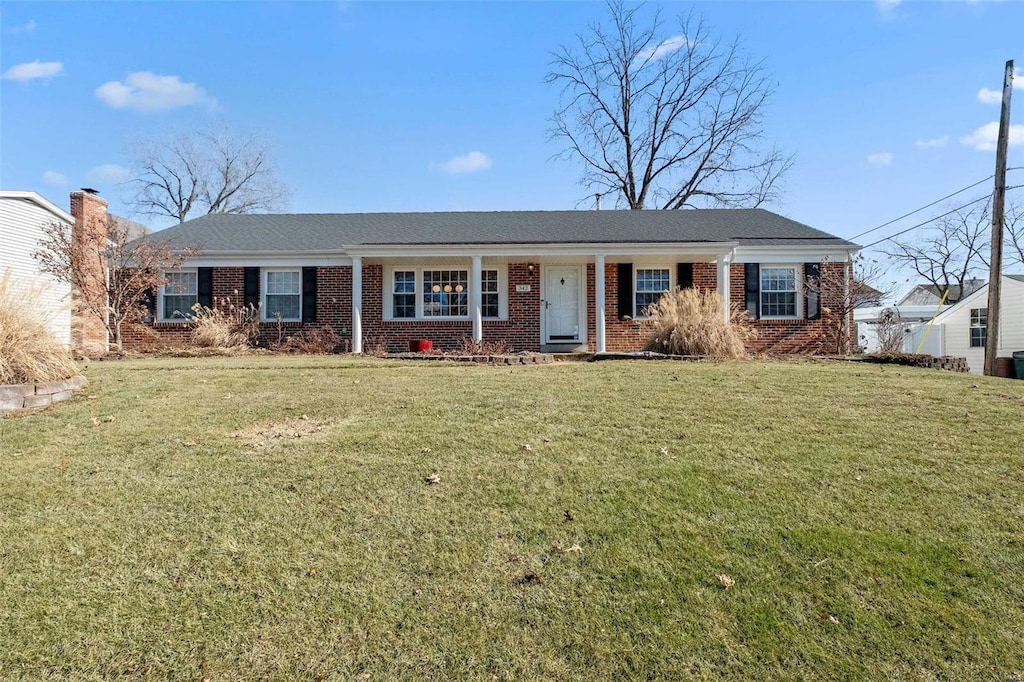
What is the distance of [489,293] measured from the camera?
15.8 m

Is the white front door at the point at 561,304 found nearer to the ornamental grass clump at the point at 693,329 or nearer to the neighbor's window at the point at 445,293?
the neighbor's window at the point at 445,293

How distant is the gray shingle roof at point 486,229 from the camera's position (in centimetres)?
1539

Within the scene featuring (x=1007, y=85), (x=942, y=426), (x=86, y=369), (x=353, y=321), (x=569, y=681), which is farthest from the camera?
(x=353, y=321)

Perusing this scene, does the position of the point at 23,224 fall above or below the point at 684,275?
above

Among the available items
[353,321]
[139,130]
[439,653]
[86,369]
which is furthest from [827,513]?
[139,130]

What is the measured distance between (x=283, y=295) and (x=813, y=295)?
13650 millimetres

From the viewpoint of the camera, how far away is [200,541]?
3.29m

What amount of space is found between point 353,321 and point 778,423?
37.7 feet

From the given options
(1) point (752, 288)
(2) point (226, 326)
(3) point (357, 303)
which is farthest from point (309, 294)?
(1) point (752, 288)

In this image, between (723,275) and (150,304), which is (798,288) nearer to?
(723,275)

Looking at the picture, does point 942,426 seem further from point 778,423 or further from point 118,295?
point 118,295

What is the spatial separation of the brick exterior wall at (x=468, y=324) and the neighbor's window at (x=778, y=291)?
32cm

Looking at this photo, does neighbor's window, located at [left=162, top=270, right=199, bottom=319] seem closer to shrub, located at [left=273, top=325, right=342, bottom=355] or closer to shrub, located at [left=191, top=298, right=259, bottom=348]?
shrub, located at [left=191, top=298, right=259, bottom=348]

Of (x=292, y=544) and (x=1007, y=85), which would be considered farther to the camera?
(x=1007, y=85)
